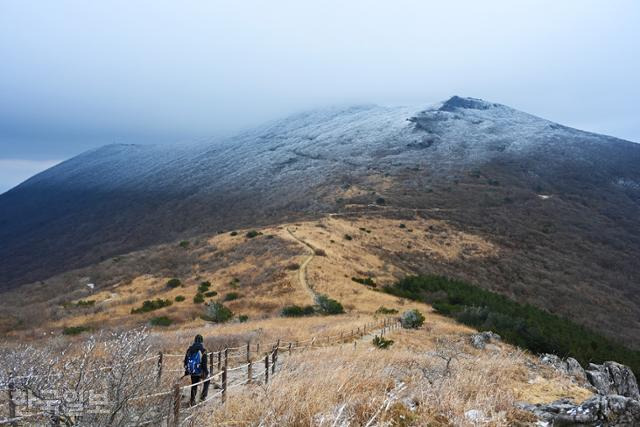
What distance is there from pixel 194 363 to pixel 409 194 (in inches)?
2531

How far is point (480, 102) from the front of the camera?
458 ft

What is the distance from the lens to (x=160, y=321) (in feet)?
84.7

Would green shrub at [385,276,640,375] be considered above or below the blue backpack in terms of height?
below

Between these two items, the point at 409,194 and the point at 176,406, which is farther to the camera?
the point at 409,194

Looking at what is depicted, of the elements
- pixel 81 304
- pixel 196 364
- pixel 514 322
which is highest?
pixel 196 364

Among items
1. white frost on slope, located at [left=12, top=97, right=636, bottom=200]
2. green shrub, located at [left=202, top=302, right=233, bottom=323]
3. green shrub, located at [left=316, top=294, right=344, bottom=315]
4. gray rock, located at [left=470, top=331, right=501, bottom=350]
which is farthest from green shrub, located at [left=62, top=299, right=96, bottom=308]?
white frost on slope, located at [left=12, top=97, right=636, bottom=200]

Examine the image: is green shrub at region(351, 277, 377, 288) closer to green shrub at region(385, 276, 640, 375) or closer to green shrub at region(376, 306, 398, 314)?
green shrub at region(385, 276, 640, 375)

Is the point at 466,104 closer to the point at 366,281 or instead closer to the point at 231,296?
the point at 366,281

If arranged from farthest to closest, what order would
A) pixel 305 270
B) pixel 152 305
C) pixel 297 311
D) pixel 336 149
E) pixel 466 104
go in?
pixel 466 104 < pixel 336 149 < pixel 305 270 < pixel 152 305 < pixel 297 311

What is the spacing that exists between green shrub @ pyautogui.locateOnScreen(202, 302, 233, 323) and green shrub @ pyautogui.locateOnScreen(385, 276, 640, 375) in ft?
42.6

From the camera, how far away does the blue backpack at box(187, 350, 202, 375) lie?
874 centimetres

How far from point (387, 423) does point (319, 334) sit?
47.7ft

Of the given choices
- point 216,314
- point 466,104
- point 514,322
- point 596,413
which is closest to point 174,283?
point 216,314

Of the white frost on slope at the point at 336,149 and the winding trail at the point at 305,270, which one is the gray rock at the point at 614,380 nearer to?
the winding trail at the point at 305,270
